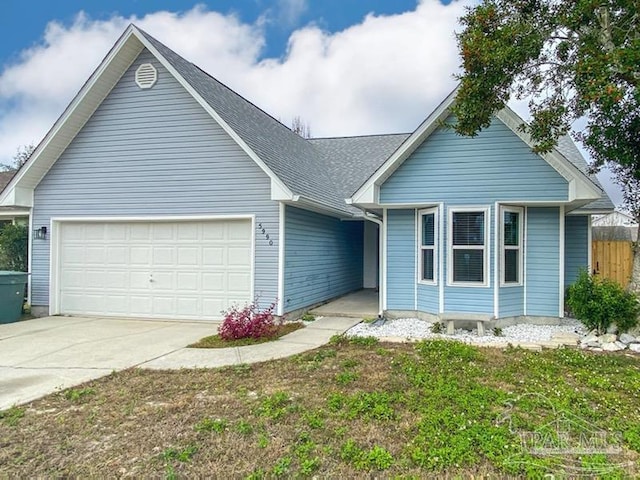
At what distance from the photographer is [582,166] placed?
11398mm

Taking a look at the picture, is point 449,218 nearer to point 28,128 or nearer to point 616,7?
point 616,7

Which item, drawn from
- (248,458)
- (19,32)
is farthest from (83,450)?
(19,32)

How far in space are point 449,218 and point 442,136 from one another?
1.73 metres

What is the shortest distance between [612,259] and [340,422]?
37.5 feet

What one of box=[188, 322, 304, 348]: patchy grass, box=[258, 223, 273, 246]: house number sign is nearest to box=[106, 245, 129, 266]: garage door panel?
box=[258, 223, 273, 246]: house number sign

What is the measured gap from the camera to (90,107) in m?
10.5

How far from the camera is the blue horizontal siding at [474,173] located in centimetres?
874

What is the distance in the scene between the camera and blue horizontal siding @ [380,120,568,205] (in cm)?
874

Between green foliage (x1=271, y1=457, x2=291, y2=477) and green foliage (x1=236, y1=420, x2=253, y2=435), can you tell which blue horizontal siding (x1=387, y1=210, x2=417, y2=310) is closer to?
green foliage (x1=236, y1=420, x2=253, y2=435)

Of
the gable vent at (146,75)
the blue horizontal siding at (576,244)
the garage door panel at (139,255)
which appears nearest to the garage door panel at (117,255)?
the garage door panel at (139,255)

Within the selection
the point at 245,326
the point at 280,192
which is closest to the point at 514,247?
the point at 280,192

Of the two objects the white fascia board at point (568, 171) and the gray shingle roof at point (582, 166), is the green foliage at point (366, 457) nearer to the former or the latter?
the white fascia board at point (568, 171)

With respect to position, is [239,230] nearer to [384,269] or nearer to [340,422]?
[384,269]

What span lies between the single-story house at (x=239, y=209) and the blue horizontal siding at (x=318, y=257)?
0.22 feet
